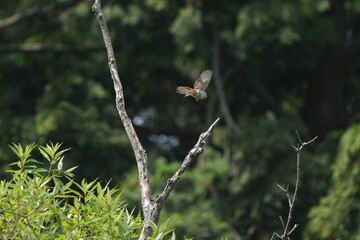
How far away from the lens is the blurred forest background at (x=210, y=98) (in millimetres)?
9055

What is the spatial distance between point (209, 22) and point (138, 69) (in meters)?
1.46

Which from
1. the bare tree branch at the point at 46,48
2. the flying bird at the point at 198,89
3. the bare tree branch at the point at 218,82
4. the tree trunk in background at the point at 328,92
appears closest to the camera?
the flying bird at the point at 198,89

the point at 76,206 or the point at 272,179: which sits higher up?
the point at 272,179

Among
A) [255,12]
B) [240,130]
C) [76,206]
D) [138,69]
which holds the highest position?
[138,69]

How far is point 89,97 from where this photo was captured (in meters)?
10.2

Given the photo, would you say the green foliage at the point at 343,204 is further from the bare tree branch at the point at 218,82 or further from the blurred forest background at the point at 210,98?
the bare tree branch at the point at 218,82

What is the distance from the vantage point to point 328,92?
10766mm

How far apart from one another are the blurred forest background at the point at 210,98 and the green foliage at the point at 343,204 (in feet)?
0.04

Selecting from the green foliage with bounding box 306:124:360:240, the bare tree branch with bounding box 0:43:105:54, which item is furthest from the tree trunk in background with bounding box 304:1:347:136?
the bare tree branch with bounding box 0:43:105:54

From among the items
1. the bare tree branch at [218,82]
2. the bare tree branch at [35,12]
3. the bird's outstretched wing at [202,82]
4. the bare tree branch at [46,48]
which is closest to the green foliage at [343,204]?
the bare tree branch at [218,82]

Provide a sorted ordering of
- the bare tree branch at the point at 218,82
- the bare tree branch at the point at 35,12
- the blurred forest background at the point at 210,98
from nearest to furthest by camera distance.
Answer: the blurred forest background at the point at 210,98 < the bare tree branch at the point at 218,82 < the bare tree branch at the point at 35,12

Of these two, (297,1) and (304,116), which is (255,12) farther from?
(304,116)

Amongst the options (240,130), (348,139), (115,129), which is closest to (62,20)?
(115,129)

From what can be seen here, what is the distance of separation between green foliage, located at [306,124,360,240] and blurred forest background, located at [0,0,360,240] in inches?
0.5
